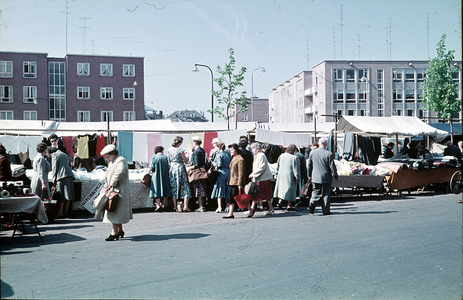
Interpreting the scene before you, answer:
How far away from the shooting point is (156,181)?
13.2 m

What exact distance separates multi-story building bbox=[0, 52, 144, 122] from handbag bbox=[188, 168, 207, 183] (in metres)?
47.8

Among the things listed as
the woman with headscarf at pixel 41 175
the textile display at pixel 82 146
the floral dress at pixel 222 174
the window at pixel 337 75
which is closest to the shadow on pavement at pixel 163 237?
the woman with headscarf at pixel 41 175

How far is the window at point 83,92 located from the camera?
61.4 meters

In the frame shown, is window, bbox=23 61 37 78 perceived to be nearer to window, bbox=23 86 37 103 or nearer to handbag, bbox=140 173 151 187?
window, bbox=23 86 37 103

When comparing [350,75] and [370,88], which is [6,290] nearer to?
[350,75]

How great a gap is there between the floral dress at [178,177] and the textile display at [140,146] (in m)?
4.05

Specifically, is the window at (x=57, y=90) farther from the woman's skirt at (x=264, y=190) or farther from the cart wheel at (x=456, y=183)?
the woman's skirt at (x=264, y=190)

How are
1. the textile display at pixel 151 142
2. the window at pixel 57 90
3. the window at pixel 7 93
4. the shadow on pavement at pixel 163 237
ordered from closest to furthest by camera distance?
the shadow on pavement at pixel 163 237
the textile display at pixel 151 142
the window at pixel 7 93
the window at pixel 57 90

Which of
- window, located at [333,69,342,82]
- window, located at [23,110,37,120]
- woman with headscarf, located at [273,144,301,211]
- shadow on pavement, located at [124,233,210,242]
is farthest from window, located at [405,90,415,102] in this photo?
shadow on pavement, located at [124,233,210,242]

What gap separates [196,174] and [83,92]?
5245 cm

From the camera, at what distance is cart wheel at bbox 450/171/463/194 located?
57.4 feet

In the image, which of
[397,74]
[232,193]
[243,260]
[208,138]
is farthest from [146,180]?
[397,74]

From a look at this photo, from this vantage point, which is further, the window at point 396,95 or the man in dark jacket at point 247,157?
the window at point 396,95

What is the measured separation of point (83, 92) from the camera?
202 feet
